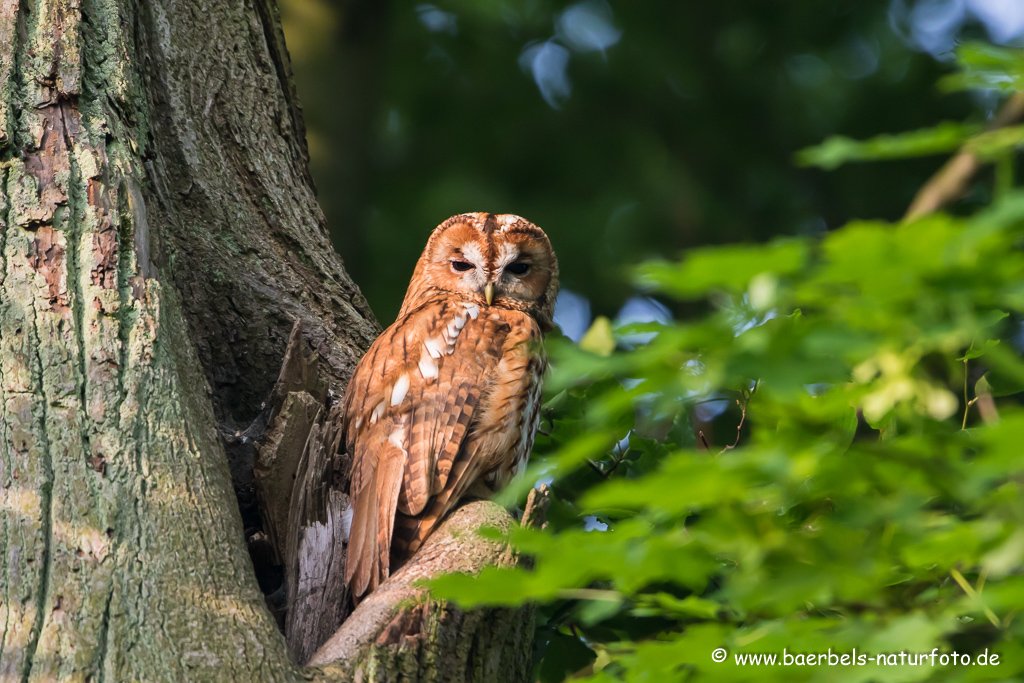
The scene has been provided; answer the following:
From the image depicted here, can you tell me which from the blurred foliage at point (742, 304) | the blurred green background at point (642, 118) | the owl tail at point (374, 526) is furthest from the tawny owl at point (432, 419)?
the blurred green background at point (642, 118)

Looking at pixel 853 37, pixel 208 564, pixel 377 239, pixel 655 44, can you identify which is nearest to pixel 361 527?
pixel 208 564

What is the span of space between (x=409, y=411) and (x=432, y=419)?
0.24ft

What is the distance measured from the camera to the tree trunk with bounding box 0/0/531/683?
1648 millimetres

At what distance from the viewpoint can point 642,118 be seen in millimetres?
7406

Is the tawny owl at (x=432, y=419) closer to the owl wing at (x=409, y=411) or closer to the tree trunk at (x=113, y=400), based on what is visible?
the owl wing at (x=409, y=411)

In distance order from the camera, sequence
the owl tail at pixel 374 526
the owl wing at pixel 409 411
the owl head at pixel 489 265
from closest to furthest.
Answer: the owl tail at pixel 374 526 < the owl wing at pixel 409 411 < the owl head at pixel 489 265

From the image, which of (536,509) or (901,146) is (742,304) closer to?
(901,146)

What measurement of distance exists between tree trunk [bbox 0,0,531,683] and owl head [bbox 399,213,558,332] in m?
0.91

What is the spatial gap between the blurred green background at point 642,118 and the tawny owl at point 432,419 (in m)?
3.59

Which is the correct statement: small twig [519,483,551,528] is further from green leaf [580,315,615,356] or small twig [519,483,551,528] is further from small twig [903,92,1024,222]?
small twig [903,92,1024,222]

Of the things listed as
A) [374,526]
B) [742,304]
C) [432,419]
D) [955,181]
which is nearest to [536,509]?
[374,526]

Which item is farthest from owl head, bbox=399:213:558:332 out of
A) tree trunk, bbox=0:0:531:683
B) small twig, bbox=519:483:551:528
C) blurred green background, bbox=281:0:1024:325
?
blurred green background, bbox=281:0:1024:325

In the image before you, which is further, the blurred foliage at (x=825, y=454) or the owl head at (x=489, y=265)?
the owl head at (x=489, y=265)

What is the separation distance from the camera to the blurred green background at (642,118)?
701 centimetres
